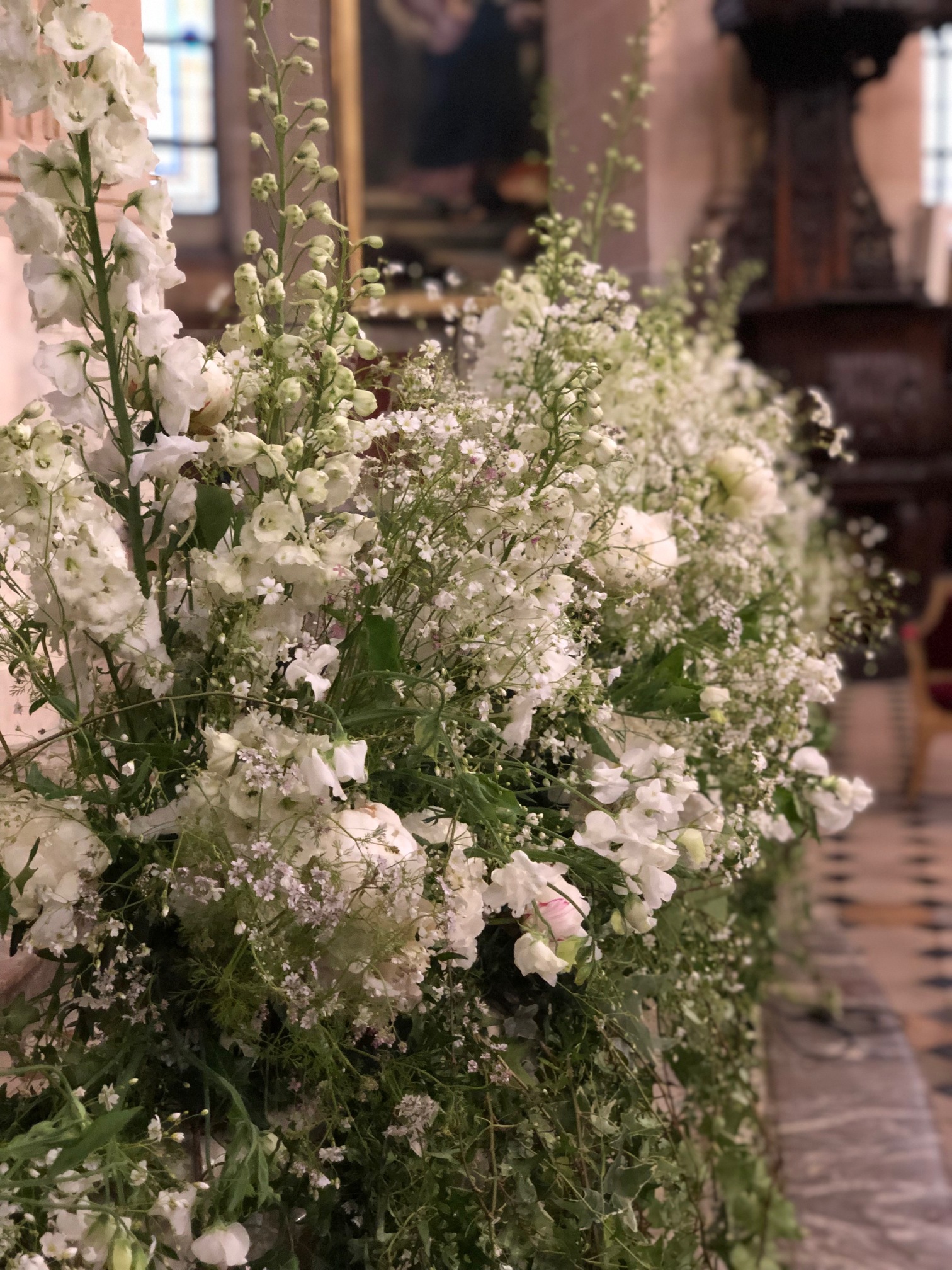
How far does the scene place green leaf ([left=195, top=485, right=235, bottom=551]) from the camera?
→ 43.2 inches

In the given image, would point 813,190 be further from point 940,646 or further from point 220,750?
point 220,750

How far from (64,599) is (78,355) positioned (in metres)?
0.19

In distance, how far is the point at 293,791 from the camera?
988mm

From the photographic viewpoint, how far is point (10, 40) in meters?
0.96

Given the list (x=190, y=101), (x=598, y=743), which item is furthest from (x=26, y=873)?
(x=190, y=101)

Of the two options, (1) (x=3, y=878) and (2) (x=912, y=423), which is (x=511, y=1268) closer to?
(1) (x=3, y=878)

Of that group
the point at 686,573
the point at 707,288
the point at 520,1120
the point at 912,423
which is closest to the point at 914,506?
the point at 912,423

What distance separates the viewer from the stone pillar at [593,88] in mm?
4453

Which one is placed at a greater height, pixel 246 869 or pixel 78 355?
pixel 78 355

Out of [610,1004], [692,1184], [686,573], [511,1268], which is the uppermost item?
[686,573]

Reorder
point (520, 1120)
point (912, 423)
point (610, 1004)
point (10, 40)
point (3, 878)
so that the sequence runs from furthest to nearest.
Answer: point (912, 423) → point (610, 1004) → point (520, 1120) → point (3, 878) → point (10, 40)

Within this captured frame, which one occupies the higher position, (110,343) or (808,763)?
(110,343)

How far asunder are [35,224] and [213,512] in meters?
0.25

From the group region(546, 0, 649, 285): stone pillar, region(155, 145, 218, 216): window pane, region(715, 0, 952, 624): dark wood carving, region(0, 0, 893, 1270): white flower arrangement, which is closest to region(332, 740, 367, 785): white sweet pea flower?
region(0, 0, 893, 1270): white flower arrangement
